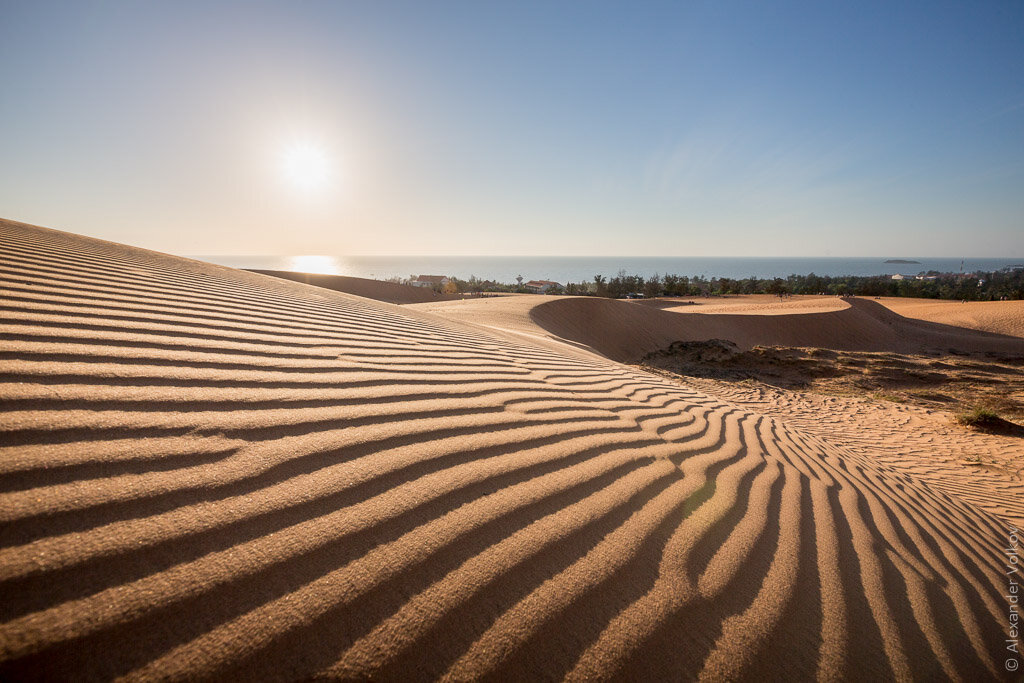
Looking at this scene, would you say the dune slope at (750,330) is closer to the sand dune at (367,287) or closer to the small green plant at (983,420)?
the small green plant at (983,420)

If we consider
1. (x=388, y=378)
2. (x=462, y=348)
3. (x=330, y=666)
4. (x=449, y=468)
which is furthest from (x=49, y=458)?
(x=462, y=348)

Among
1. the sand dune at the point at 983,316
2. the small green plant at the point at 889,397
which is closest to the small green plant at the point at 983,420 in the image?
the small green plant at the point at 889,397

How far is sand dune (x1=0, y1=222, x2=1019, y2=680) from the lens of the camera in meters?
0.87

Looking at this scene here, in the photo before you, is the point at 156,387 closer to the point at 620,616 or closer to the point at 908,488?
the point at 620,616

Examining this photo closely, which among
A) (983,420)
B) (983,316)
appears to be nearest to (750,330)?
(983,420)

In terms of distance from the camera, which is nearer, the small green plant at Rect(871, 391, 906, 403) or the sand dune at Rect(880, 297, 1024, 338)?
the small green plant at Rect(871, 391, 906, 403)

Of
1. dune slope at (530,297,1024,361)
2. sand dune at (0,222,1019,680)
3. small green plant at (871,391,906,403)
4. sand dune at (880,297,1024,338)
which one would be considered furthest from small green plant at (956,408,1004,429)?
sand dune at (880,297,1024,338)

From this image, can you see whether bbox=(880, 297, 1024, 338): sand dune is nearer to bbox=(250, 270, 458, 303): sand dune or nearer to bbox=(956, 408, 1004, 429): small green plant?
bbox=(956, 408, 1004, 429): small green plant

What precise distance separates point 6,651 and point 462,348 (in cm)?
324

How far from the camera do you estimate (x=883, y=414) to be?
7109mm
